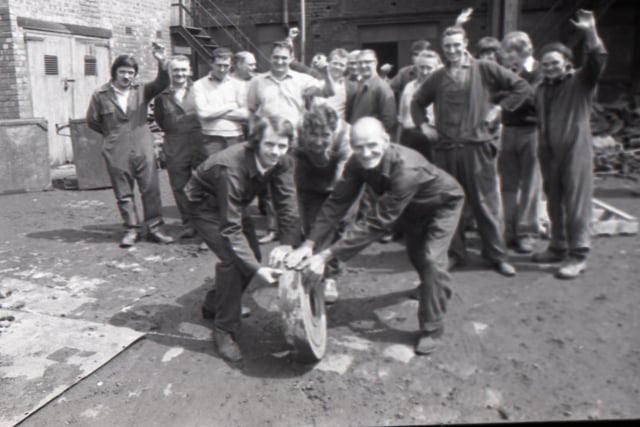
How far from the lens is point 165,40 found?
1517 centimetres

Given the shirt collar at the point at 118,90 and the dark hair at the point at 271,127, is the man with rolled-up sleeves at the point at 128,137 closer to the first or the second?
the shirt collar at the point at 118,90

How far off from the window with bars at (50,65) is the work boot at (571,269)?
994 cm

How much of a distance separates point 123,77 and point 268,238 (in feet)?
7.51

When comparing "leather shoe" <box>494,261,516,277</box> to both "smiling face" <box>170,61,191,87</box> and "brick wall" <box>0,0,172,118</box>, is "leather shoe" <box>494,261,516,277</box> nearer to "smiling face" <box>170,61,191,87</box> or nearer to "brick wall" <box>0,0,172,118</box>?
"smiling face" <box>170,61,191,87</box>

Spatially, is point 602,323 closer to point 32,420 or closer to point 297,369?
point 297,369

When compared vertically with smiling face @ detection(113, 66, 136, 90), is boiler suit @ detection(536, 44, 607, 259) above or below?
below

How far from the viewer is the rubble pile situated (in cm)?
1031

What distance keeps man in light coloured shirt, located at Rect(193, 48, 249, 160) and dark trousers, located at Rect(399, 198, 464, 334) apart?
2888mm

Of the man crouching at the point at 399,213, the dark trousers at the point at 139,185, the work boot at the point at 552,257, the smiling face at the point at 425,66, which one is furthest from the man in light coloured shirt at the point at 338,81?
the man crouching at the point at 399,213

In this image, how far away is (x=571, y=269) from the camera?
5.44m

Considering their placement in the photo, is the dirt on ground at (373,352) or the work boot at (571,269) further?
the work boot at (571,269)

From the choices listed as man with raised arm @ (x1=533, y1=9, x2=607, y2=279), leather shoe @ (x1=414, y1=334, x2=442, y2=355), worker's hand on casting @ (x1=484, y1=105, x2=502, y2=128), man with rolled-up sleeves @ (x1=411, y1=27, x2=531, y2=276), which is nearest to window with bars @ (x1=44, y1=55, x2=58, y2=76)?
man with rolled-up sleeves @ (x1=411, y1=27, x2=531, y2=276)

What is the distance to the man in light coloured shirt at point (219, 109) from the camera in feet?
21.9

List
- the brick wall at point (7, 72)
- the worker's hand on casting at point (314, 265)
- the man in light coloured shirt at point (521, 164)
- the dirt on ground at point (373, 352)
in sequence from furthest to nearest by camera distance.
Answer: the brick wall at point (7, 72) < the man in light coloured shirt at point (521, 164) < the worker's hand on casting at point (314, 265) < the dirt on ground at point (373, 352)
